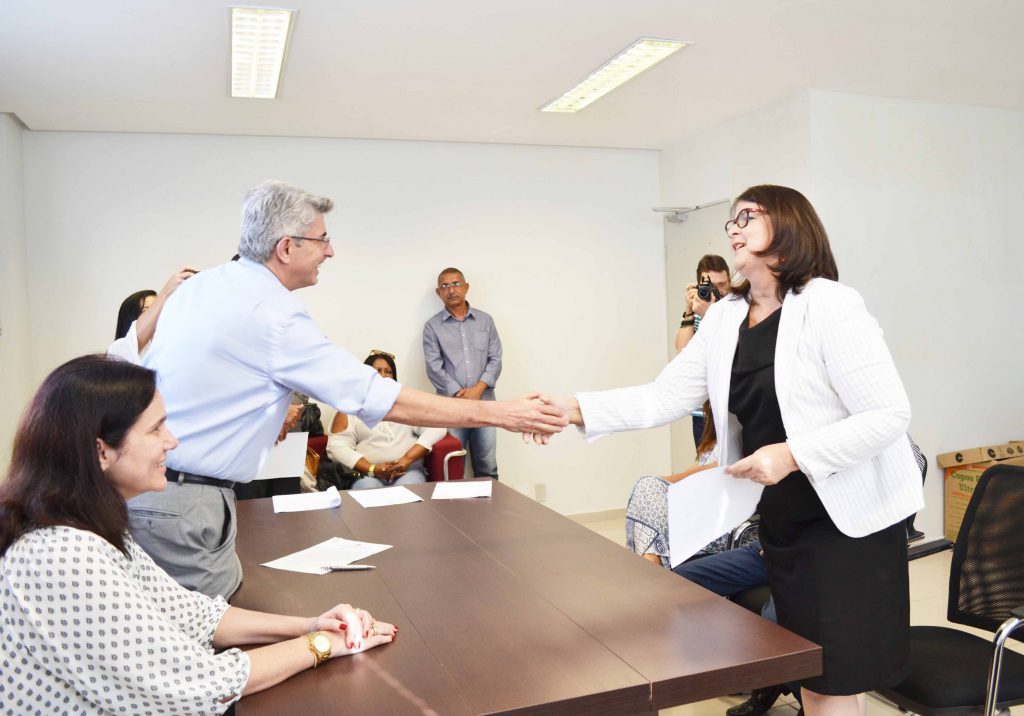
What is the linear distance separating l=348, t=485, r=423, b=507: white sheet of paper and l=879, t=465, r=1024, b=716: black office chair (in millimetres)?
1659

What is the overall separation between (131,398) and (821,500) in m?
1.45

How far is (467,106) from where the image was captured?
511cm

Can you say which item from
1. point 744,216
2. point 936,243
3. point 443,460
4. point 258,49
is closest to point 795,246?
point 744,216

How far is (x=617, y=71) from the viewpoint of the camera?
449 cm

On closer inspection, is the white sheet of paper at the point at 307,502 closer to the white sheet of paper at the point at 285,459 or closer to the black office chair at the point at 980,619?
the white sheet of paper at the point at 285,459

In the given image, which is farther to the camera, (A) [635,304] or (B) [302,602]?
(A) [635,304]

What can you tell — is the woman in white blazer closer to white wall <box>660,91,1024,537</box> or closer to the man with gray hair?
the man with gray hair

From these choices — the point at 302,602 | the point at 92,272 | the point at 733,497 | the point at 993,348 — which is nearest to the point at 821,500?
the point at 733,497

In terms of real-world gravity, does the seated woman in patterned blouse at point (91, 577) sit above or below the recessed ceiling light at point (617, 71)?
below

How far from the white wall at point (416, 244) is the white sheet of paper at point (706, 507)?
4223mm

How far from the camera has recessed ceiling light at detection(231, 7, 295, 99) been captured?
3.52 metres

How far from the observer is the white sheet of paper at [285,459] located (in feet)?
9.93

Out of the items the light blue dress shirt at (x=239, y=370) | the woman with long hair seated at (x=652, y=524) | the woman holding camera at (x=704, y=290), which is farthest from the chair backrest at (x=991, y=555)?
the woman holding camera at (x=704, y=290)

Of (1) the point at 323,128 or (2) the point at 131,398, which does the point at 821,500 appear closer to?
(2) the point at 131,398
